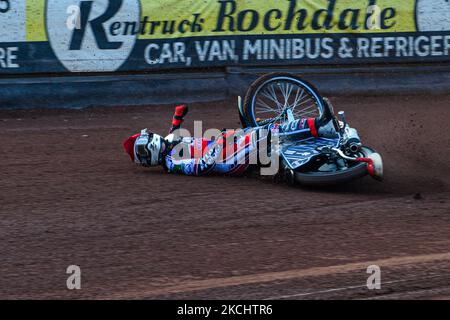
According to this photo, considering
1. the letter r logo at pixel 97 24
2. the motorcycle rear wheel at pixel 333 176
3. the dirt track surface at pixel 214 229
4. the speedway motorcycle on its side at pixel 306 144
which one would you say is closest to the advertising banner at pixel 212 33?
the letter r logo at pixel 97 24

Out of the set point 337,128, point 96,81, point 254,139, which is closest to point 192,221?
point 254,139

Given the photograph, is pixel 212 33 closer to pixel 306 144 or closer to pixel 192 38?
pixel 192 38

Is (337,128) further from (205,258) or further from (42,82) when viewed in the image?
(42,82)

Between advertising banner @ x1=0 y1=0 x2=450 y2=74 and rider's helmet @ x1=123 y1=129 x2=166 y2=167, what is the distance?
5140mm

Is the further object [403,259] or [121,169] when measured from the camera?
[121,169]

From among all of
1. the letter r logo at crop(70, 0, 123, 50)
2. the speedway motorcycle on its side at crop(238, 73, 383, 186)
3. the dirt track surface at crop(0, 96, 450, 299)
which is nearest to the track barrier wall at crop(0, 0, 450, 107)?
the letter r logo at crop(70, 0, 123, 50)

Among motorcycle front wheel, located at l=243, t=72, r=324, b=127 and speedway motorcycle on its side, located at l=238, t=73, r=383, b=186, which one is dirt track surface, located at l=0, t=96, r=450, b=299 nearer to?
speedway motorcycle on its side, located at l=238, t=73, r=383, b=186

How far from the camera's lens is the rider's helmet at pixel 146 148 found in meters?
8.58

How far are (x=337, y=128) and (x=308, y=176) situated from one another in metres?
0.71

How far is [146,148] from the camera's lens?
8562 mm

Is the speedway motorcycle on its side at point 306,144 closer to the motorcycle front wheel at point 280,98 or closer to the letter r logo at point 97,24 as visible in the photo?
the motorcycle front wheel at point 280,98

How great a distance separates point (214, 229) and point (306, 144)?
1.83m

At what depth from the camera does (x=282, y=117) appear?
8836mm

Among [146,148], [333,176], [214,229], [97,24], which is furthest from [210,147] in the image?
[97,24]
